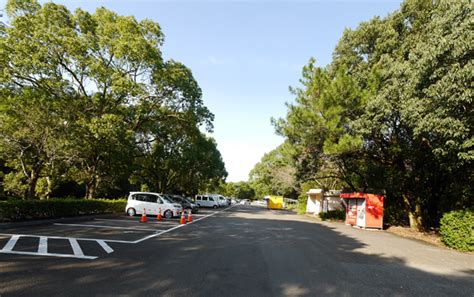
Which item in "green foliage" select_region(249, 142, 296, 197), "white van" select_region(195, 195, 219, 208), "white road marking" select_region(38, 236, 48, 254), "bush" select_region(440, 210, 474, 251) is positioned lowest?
"white van" select_region(195, 195, 219, 208)

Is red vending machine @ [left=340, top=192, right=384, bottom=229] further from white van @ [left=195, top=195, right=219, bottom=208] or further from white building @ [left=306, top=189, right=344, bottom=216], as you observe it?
white van @ [left=195, top=195, right=219, bottom=208]

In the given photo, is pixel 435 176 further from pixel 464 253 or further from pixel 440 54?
pixel 440 54

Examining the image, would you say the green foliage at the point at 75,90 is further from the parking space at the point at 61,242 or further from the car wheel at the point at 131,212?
the parking space at the point at 61,242

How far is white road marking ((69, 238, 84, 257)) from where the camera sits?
23.4 ft

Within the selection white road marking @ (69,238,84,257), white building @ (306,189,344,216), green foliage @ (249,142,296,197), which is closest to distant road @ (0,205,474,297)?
white road marking @ (69,238,84,257)

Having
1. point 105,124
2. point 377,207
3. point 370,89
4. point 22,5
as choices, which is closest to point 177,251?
point 105,124

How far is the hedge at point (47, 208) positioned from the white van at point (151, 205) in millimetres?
1743

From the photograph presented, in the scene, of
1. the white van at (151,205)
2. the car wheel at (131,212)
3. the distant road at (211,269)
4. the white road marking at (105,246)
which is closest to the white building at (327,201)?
the white van at (151,205)

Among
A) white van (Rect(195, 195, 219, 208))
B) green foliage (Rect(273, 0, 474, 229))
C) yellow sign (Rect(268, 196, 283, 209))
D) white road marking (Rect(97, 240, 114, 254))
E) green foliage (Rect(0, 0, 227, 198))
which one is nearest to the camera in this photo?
white road marking (Rect(97, 240, 114, 254))

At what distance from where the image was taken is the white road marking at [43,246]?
23.7 feet

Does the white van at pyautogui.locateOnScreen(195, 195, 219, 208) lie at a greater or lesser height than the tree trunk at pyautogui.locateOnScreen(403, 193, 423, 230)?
lesser

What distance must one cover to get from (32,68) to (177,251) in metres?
13.6

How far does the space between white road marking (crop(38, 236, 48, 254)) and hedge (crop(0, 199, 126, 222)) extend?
4.00m

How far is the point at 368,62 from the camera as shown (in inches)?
714
